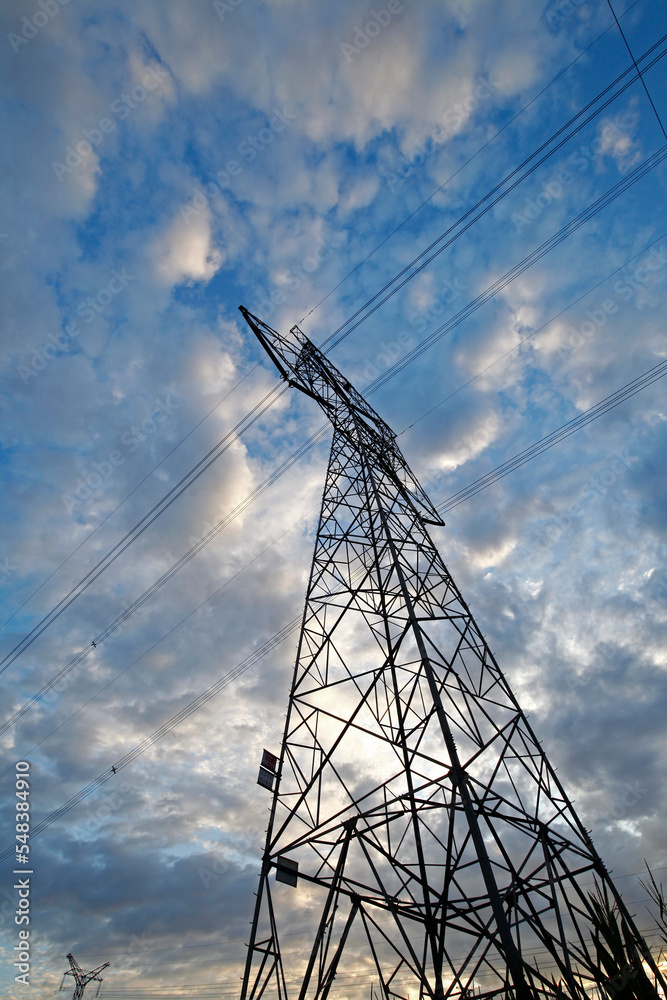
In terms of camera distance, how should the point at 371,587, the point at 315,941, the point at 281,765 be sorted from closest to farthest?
the point at 315,941 < the point at 281,765 < the point at 371,587

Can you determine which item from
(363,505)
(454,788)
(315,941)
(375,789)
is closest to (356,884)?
(315,941)

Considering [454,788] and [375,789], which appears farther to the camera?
[375,789]

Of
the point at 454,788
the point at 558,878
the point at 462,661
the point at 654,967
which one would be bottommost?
the point at 654,967

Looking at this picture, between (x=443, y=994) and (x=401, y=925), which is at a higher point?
(x=401, y=925)

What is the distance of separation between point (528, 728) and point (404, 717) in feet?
7.43

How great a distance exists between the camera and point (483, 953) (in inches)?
267

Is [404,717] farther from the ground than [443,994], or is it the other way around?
[404,717]

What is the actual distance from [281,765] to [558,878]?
15.9ft

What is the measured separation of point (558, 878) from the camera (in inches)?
290

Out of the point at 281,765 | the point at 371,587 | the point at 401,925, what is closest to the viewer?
the point at 401,925

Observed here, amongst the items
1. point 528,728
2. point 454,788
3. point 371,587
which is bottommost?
point 454,788

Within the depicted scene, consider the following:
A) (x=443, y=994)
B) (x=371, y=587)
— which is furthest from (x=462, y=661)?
(x=443, y=994)

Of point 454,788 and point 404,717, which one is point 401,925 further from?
point 404,717

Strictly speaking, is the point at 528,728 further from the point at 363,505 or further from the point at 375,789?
the point at 363,505
